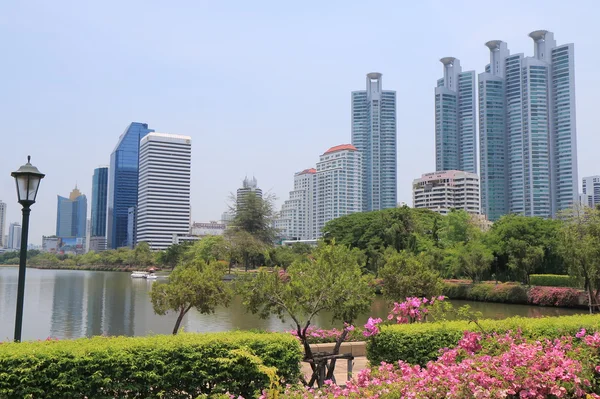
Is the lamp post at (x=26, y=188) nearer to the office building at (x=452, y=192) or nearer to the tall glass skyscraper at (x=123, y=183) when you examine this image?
the office building at (x=452, y=192)

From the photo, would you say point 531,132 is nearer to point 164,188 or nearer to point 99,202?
point 164,188

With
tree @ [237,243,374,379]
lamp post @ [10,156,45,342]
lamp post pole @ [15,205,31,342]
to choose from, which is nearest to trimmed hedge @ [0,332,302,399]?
tree @ [237,243,374,379]

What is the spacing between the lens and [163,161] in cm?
12594

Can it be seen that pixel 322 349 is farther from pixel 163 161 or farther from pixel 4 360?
pixel 163 161

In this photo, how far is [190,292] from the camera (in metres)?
12.1

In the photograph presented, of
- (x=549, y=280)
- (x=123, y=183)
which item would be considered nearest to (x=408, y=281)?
(x=549, y=280)

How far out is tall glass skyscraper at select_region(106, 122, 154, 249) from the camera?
14888cm

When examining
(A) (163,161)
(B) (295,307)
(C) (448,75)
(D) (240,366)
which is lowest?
(D) (240,366)

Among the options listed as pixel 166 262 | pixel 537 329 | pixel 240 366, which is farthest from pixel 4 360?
pixel 166 262

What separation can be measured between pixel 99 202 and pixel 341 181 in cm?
10550

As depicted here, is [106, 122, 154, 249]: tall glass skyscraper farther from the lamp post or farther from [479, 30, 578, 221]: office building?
the lamp post

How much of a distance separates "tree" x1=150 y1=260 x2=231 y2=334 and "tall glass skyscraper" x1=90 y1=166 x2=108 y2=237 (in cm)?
17811

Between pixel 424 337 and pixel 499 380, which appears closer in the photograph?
pixel 499 380

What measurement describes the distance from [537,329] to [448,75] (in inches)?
4170
